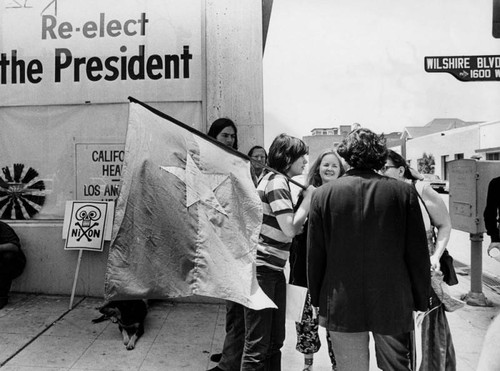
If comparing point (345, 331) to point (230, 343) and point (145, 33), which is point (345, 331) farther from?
point (145, 33)

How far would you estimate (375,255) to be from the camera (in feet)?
8.29

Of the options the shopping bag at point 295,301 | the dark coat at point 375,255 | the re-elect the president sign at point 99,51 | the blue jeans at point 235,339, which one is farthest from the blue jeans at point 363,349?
the re-elect the president sign at point 99,51

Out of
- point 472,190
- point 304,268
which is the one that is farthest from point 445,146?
point 304,268

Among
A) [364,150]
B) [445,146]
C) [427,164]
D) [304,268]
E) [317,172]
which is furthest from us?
[427,164]

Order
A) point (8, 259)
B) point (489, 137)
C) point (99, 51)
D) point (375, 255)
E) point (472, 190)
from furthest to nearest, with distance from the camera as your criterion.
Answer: point (489, 137), point (472, 190), point (99, 51), point (8, 259), point (375, 255)

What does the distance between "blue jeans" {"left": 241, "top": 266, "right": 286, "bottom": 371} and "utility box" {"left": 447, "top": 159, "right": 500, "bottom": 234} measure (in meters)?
3.88

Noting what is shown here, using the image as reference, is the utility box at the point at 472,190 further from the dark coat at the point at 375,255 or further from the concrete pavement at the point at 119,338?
the dark coat at the point at 375,255

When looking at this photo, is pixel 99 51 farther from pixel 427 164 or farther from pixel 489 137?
pixel 427 164

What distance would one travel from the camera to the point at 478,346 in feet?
14.7

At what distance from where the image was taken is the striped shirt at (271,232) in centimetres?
308

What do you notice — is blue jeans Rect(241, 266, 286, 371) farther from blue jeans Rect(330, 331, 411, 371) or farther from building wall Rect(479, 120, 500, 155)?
building wall Rect(479, 120, 500, 155)

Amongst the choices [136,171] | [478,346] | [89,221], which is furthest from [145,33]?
[478,346]

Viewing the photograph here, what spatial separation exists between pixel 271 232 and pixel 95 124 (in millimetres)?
3445

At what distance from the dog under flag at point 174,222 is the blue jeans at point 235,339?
0.53 metres
